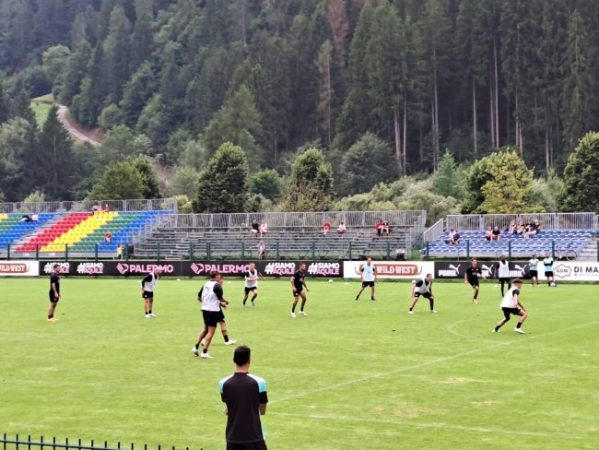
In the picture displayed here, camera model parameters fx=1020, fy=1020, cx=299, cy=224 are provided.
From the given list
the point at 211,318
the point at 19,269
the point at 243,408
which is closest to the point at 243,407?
the point at 243,408

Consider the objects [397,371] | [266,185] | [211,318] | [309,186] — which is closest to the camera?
[397,371]

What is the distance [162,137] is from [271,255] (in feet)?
392

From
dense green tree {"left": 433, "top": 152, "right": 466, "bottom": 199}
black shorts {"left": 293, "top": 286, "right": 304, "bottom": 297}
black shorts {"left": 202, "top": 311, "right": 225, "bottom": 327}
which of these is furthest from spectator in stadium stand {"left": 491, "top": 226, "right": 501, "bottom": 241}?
black shorts {"left": 202, "top": 311, "right": 225, "bottom": 327}

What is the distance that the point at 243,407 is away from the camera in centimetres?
1029

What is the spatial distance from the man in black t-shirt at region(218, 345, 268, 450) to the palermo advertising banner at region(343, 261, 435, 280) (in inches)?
1766

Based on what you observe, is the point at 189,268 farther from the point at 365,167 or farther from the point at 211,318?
the point at 365,167

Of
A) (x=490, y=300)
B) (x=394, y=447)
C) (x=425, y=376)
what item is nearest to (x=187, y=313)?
(x=490, y=300)

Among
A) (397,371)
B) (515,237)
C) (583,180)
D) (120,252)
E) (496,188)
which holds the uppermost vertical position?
(583,180)

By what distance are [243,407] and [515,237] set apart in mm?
53218

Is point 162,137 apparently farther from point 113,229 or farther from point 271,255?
point 271,255

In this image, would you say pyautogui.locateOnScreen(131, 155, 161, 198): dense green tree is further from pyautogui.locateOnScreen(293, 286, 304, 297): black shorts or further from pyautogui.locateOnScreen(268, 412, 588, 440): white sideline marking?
pyautogui.locateOnScreen(268, 412, 588, 440): white sideline marking

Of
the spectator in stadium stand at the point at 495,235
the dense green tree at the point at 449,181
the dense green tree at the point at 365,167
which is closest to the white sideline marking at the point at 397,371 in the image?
the spectator in stadium stand at the point at 495,235

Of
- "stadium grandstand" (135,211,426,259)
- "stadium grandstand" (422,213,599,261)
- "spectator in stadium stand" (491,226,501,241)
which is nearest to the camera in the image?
"stadium grandstand" (422,213,599,261)

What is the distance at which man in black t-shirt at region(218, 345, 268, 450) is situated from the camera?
10.2m
